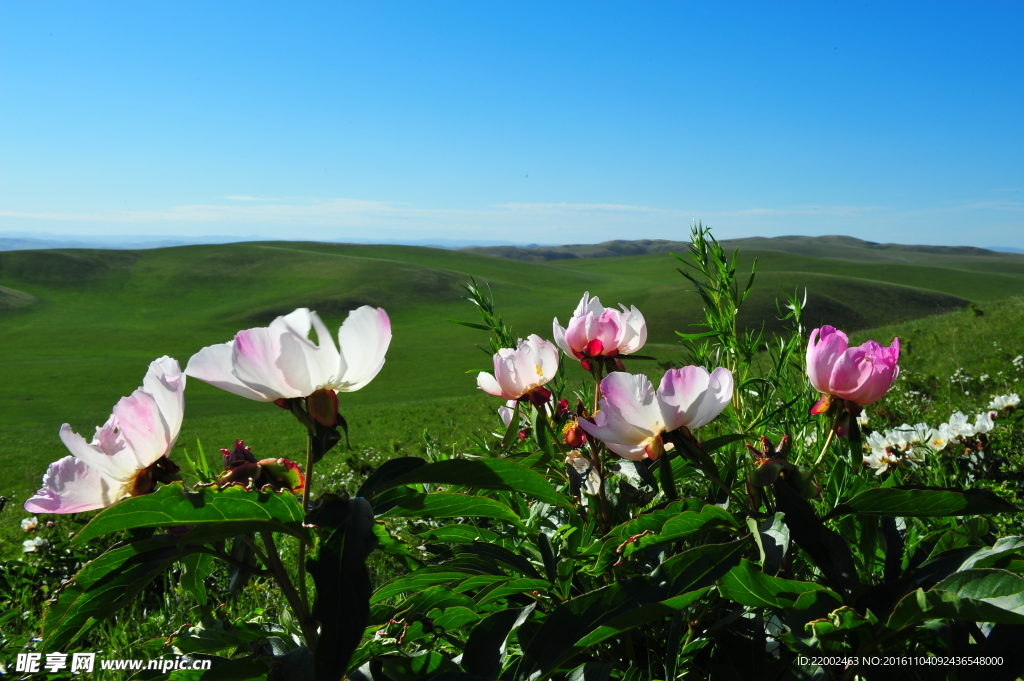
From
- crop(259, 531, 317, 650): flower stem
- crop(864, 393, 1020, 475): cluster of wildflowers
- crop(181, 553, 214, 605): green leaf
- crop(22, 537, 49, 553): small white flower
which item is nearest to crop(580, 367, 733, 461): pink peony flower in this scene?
crop(259, 531, 317, 650): flower stem

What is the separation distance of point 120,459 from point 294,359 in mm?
353

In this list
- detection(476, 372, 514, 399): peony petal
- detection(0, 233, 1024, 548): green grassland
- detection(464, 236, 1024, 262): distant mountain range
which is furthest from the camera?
detection(464, 236, 1024, 262): distant mountain range

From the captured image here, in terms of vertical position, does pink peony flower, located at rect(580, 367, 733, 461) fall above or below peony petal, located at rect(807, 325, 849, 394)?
below

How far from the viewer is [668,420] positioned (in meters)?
1.21

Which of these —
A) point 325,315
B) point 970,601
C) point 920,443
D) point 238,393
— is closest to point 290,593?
point 238,393

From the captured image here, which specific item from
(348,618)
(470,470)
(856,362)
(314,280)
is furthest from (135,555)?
(314,280)

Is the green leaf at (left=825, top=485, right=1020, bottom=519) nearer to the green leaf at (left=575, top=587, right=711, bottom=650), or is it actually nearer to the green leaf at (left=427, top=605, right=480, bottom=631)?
the green leaf at (left=575, top=587, right=711, bottom=650)

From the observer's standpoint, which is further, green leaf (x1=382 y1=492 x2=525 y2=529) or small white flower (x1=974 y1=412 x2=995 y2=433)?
small white flower (x1=974 y1=412 x2=995 y2=433)

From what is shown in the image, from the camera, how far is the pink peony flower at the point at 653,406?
1.21m

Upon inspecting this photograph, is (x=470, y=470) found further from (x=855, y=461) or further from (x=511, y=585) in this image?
(x=855, y=461)

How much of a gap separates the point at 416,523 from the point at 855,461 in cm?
168

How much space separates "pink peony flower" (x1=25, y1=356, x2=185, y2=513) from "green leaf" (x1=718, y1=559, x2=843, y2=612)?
932mm

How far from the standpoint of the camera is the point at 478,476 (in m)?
1.01

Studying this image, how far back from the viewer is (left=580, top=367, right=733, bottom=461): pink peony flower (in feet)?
3.98
